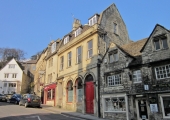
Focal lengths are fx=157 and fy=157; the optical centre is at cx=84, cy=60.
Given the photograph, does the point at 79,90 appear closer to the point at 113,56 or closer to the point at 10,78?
the point at 113,56

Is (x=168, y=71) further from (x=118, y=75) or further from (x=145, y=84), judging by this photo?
(x=118, y=75)

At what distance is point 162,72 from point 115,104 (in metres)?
5.32

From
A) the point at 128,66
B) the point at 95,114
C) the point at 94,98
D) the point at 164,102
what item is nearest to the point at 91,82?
the point at 94,98

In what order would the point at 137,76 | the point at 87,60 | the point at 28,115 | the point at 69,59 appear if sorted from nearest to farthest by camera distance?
the point at 137,76
the point at 28,115
the point at 87,60
the point at 69,59

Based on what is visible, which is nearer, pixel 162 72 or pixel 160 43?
pixel 162 72

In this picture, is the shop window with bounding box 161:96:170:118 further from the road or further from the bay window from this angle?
the road

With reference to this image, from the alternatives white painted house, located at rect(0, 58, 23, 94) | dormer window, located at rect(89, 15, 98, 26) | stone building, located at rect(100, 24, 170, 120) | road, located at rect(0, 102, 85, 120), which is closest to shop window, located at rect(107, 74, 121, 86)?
stone building, located at rect(100, 24, 170, 120)

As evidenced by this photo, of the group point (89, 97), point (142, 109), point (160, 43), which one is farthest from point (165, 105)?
point (89, 97)

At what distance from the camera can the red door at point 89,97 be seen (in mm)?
17369

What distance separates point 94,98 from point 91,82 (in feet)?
6.35

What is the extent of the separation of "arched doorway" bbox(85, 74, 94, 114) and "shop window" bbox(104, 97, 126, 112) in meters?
2.10

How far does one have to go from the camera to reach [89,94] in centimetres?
1795

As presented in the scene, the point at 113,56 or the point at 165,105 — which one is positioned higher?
the point at 113,56

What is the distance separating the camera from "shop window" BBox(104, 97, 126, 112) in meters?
14.1
